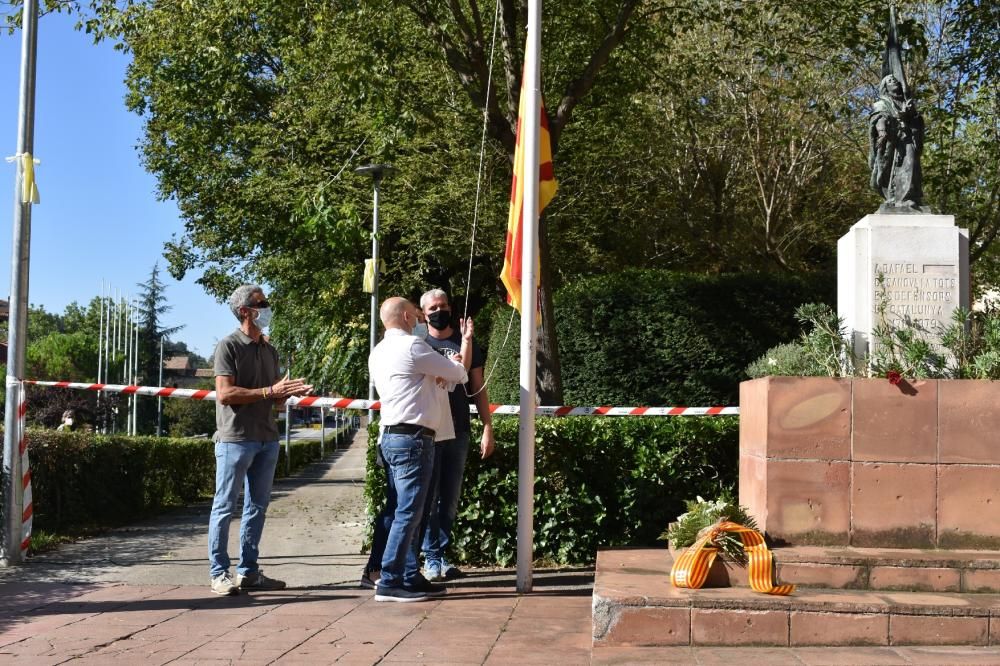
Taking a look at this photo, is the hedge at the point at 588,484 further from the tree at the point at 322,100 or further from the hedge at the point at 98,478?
the tree at the point at 322,100

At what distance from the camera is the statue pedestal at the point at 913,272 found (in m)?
8.42

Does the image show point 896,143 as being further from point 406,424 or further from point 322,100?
point 322,100

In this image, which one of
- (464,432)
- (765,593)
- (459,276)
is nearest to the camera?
(765,593)

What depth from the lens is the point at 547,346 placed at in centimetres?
1453

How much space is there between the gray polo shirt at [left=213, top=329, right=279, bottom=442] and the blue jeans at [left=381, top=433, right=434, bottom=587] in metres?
0.99

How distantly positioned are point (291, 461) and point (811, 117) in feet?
57.2

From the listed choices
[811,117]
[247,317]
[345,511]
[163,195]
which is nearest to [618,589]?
[247,317]

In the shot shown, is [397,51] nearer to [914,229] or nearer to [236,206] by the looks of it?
[914,229]

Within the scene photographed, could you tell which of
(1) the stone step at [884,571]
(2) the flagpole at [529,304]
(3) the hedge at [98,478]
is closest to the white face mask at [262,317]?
(2) the flagpole at [529,304]

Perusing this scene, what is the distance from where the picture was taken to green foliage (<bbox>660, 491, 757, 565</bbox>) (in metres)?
6.58

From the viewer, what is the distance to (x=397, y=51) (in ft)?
48.0

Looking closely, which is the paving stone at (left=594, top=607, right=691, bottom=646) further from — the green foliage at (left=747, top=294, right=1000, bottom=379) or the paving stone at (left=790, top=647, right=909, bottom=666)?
the green foliage at (left=747, top=294, right=1000, bottom=379)

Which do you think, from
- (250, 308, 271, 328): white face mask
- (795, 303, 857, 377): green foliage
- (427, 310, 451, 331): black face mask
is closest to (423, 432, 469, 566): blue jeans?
(427, 310, 451, 331): black face mask

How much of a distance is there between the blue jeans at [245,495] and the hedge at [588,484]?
1.26 m
